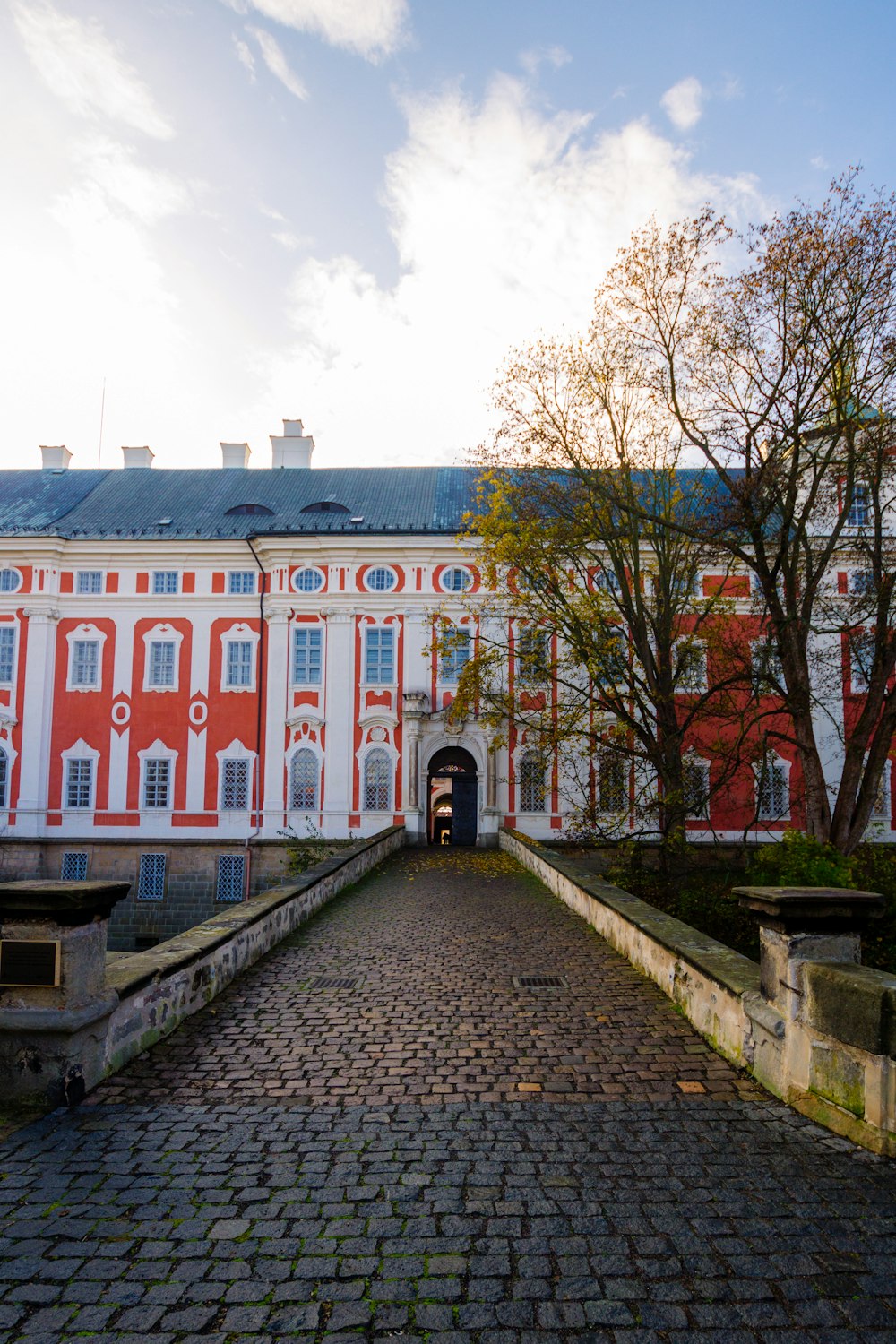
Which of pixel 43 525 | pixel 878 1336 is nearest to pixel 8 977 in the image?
pixel 878 1336

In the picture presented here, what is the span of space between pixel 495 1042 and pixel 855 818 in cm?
885

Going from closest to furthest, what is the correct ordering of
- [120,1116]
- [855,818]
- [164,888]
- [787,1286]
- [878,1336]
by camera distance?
[878,1336]
[787,1286]
[120,1116]
[855,818]
[164,888]

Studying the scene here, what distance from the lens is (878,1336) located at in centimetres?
259

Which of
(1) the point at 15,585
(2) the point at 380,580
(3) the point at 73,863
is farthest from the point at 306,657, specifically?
(1) the point at 15,585

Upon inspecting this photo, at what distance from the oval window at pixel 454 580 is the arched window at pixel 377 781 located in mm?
6045

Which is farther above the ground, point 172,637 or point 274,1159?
point 172,637

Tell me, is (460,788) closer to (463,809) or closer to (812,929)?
(463,809)

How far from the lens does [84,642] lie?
29.4 metres

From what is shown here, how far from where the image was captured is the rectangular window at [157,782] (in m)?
28.5

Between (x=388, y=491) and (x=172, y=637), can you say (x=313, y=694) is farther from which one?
(x=388, y=491)

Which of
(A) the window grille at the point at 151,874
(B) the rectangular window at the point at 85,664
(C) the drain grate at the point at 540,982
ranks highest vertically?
(B) the rectangular window at the point at 85,664

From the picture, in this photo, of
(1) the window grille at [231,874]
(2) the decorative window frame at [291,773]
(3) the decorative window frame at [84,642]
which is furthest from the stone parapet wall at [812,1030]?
(3) the decorative window frame at [84,642]

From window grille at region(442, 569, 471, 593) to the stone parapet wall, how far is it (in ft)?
74.8

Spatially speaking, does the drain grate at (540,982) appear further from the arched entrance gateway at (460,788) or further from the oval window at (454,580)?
the oval window at (454,580)
